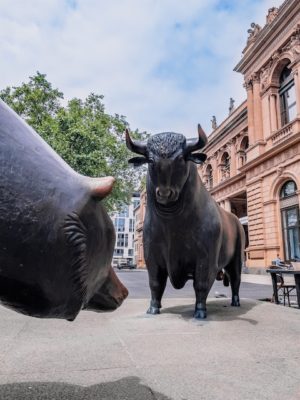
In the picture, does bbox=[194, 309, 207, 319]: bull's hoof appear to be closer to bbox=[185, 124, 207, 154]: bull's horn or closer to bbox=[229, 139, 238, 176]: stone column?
bbox=[185, 124, 207, 154]: bull's horn

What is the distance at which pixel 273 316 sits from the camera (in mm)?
4223

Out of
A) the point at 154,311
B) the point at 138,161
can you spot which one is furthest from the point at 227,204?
the point at 138,161

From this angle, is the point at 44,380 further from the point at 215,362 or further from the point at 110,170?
the point at 110,170

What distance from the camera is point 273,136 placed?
23266mm

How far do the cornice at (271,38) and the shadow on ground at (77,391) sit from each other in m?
24.3

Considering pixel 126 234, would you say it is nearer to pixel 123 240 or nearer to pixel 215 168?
pixel 123 240

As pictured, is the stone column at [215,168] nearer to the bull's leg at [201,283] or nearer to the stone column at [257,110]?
the stone column at [257,110]

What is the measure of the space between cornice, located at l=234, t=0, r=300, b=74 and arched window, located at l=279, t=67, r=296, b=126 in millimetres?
1932

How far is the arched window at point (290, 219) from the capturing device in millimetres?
20531

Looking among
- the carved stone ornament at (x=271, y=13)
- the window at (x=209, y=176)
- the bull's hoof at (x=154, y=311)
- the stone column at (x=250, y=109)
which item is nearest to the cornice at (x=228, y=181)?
the window at (x=209, y=176)

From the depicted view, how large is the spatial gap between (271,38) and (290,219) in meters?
12.5

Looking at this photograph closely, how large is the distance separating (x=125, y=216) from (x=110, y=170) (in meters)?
69.7

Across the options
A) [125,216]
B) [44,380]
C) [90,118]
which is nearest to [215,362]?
[44,380]

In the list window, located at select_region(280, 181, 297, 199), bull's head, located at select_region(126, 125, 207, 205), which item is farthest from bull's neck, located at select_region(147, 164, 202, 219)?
window, located at select_region(280, 181, 297, 199)
